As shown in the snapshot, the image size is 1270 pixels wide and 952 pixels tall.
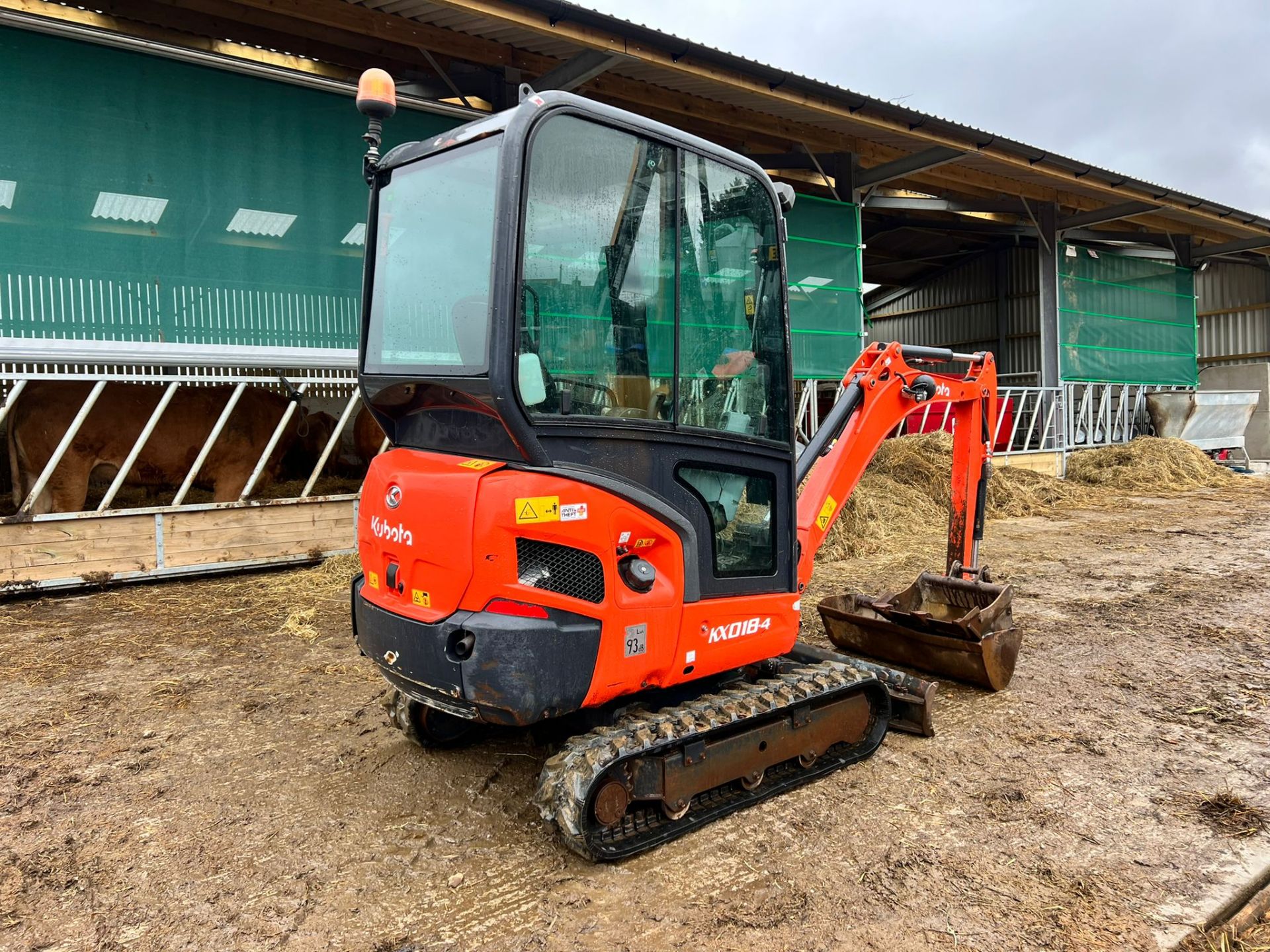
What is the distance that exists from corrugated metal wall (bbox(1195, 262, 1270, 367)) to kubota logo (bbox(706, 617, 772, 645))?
23.3 metres

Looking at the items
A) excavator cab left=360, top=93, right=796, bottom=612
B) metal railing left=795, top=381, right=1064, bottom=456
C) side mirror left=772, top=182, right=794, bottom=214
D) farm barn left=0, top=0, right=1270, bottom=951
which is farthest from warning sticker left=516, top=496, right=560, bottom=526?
metal railing left=795, top=381, right=1064, bottom=456

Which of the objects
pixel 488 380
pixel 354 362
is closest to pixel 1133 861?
pixel 488 380

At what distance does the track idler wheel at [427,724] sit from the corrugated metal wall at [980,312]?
17.0 metres

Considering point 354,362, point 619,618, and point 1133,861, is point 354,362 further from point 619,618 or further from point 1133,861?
point 1133,861

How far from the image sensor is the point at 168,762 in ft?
12.6

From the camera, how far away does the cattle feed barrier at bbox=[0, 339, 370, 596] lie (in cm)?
685

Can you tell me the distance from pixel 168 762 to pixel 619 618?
243cm

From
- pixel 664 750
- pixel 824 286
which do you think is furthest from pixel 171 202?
pixel 824 286

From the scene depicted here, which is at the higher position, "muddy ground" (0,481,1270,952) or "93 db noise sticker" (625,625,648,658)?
"93 db noise sticker" (625,625,648,658)

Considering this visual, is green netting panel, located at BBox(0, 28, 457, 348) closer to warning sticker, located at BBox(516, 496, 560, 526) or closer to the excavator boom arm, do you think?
the excavator boom arm

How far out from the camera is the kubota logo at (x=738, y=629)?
3234 mm

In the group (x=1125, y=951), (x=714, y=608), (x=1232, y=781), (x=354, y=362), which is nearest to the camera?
(x=1125, y=951)

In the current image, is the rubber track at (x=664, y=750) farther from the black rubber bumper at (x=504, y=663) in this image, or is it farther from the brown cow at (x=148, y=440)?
the brown cow at (x=148, y=440)

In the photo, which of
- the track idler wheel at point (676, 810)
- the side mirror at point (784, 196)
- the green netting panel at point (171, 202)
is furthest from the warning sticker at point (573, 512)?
the green netting panel at point (171, 202)
